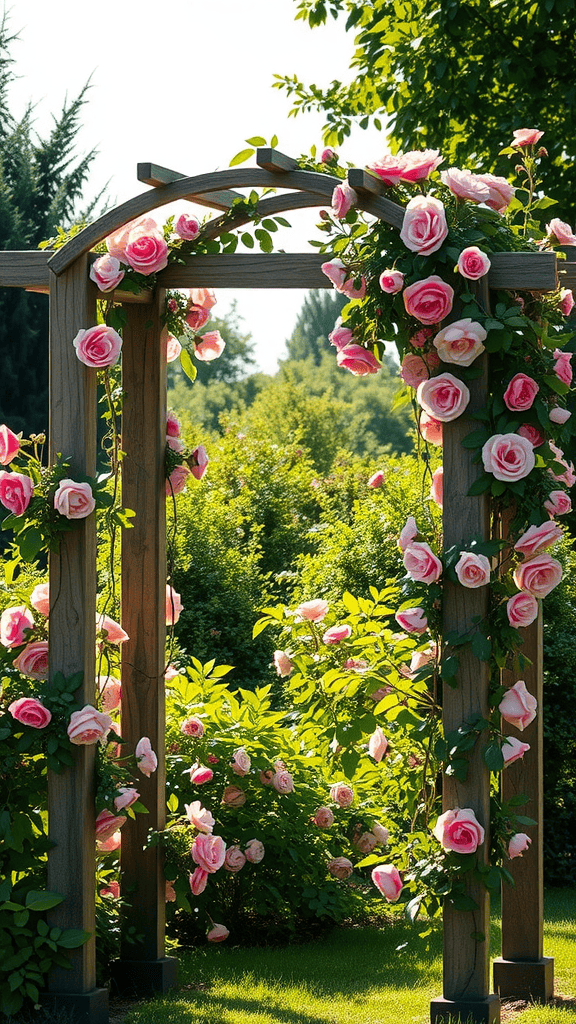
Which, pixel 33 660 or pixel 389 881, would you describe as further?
pixel 33 660

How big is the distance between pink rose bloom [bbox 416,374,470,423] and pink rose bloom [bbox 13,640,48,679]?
4.95 ft

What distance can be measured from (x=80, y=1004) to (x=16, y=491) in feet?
5.36

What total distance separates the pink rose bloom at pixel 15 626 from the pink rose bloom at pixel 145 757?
0.56 metres

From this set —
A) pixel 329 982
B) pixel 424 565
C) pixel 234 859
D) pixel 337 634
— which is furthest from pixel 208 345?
pixel 329 982

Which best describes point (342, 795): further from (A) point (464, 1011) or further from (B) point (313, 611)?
(A) point (464, 1011)

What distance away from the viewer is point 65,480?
3.77 m

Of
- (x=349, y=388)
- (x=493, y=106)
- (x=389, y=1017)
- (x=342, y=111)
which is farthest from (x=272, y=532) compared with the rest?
(x=349, y=388)

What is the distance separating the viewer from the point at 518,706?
352cm

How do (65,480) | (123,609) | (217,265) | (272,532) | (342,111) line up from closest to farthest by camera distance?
(65,480) → (217,265) → (123,609) → (342,111) → (272,532)

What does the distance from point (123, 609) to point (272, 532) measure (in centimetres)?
690

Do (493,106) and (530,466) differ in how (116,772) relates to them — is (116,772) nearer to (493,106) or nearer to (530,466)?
(530,466)

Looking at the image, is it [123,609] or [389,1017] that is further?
[123,609]

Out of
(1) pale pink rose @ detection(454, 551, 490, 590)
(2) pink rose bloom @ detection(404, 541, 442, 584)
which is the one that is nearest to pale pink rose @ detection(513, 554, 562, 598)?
(1) pale pink rose @ detection(454, 551, 490, 590)

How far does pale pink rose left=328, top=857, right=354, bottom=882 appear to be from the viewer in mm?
5051
